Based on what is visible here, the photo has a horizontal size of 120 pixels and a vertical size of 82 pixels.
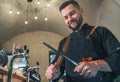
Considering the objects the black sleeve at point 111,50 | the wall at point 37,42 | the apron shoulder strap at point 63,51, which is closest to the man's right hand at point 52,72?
the apron shoulder strap at point 63,51

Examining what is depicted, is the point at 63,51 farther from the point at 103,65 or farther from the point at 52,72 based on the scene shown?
the point at 103,65

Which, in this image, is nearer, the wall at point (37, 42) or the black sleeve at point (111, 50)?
the black sleeve at point (111, 50)

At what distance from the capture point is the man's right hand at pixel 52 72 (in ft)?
5.65

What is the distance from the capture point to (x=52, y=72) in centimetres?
172

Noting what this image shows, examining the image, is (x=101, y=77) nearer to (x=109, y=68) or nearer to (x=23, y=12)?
(x=109, y=68)

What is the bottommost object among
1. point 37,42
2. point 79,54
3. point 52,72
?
point 52,72

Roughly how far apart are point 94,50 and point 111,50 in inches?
4.7

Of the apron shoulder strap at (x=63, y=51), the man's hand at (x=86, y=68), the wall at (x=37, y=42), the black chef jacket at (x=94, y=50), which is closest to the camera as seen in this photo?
the man's hand at (x=86, y=68)

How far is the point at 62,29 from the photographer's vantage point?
37.7ft

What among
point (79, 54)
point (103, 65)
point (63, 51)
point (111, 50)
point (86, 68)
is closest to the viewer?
point (86, 68)

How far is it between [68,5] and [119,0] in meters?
6.27

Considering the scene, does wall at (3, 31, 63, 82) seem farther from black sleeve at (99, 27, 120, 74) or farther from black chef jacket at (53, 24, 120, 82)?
black sleeve at (99, 27, 120, 74)

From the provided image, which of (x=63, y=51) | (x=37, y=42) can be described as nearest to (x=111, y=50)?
(x=63, y=51)

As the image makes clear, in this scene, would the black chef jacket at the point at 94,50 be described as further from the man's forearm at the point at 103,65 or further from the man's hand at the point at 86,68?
the man's hand at the point at 86,68
